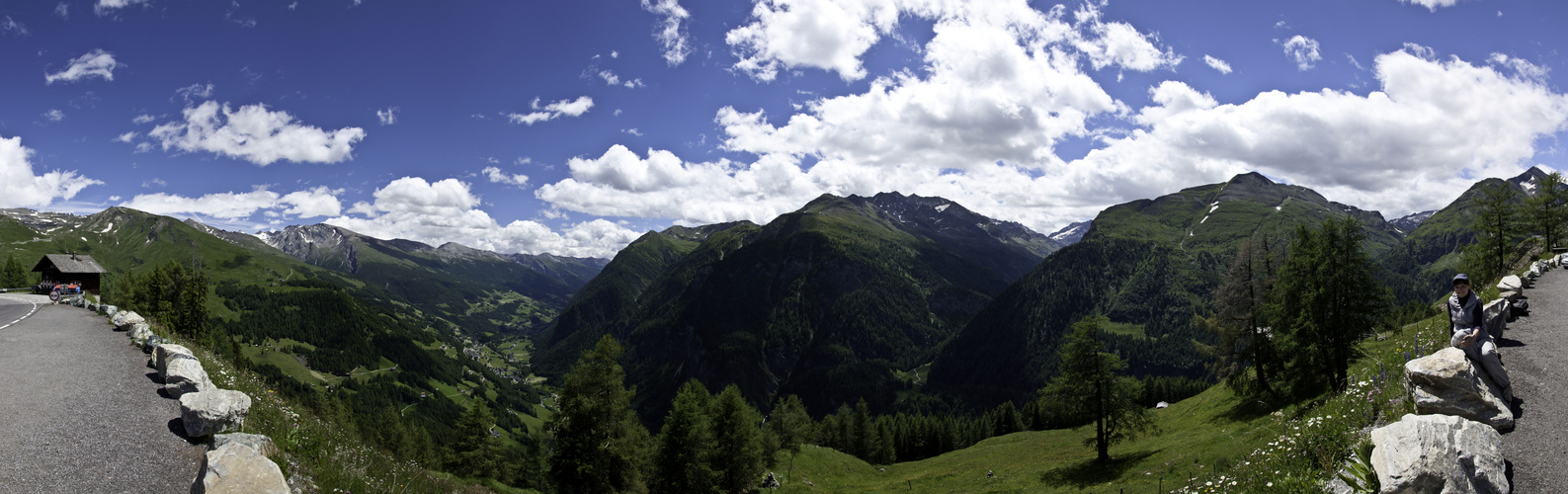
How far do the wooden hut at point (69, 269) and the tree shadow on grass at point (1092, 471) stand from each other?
8411cm

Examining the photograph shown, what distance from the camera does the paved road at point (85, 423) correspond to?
11109 millimetres

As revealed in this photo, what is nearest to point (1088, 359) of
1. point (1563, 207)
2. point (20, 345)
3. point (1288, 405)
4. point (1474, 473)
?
point (1288, 405)

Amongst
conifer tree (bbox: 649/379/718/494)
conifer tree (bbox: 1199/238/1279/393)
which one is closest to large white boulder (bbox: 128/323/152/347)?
conifer tree (bbox: 649/379/718/494)

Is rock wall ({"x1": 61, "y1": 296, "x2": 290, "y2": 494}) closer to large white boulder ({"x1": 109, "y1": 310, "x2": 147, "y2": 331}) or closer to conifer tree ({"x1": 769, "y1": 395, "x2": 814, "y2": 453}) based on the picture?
large white boulder ({"x1": 109, "y1": 310, "x2": 147, "y2": 331})

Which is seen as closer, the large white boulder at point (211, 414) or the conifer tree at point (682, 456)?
the large white boulder at point (211, 414)

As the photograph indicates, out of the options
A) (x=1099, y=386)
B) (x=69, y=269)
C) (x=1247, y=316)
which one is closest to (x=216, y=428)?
(x=1099, y=386)

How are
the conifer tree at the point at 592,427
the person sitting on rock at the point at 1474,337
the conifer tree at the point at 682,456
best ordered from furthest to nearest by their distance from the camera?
1. the conifer tree at the point at 682,456
2. the conifer tree at the point at 592,427
3. the person sitting on rock at the point at 1474,337

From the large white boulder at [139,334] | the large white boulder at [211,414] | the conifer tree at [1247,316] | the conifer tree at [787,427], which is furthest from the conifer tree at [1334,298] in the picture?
the large white boulder at [139,334]

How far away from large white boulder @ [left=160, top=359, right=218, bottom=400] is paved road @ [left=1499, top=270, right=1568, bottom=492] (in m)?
→ 29.8

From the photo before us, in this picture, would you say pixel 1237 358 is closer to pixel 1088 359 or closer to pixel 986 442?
pixel 1088 359

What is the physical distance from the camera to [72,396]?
49.8 feet

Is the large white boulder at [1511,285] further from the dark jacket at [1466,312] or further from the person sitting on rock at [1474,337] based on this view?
the person sitting on rock at [1474,337]

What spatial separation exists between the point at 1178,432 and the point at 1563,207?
3743cm

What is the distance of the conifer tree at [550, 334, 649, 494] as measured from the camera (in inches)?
1435
